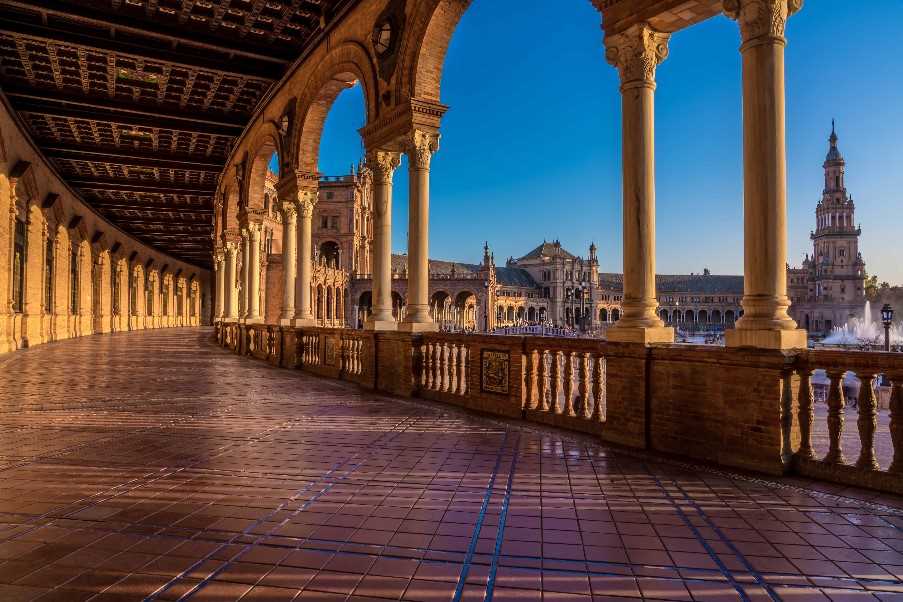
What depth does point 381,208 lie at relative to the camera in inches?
440

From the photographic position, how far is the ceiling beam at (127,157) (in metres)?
21.3

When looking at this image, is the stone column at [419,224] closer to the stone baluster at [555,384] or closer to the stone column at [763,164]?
the stone baluster at [555,384]

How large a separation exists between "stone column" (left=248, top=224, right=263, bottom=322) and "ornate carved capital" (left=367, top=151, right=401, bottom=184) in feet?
33.9

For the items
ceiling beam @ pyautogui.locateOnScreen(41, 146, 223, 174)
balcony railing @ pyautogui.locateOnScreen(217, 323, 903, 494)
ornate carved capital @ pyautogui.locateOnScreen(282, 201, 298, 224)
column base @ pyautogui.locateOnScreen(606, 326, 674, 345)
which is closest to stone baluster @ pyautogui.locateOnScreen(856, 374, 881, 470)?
balcony railing @ pyautogui.locateOnScreen(217, 323, 903, 494)

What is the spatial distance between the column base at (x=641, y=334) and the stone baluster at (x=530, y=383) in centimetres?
141

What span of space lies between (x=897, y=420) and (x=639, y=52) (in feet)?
14.0

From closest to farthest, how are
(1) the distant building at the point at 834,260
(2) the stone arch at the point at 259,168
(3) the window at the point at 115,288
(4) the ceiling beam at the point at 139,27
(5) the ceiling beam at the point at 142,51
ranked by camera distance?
(4) the ceiling beam at the point at 139,27 → (5) the ceiling beam at the point at 142,51 → (2) the stone arch at the point at 259,168 → (3) the window at the point at 115,288 → (1) the distant building at the point at 834,260

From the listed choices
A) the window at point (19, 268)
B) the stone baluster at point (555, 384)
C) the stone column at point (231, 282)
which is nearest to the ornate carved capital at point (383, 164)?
the stone baluster at point (555, 384)

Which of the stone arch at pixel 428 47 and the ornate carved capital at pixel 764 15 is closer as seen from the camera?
the ornate carved capital at pixel 764 15

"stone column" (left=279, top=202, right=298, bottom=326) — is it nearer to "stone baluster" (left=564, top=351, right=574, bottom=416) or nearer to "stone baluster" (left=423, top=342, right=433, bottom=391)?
"stone baluster" (left=423, top=342, right=433, bottom=391)

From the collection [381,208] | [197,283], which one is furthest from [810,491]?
[197,283]

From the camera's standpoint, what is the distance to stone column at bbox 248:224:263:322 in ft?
66.4

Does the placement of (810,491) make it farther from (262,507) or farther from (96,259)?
(96,259)

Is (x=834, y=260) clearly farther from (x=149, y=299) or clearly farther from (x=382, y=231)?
(x=382, y=231)
